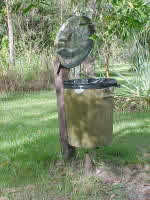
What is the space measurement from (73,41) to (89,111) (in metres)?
0.86

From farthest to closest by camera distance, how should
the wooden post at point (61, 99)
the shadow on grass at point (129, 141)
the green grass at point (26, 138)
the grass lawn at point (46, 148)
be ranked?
the shadow on grass at point (129, 141) → the wooden post at point (61, 99) → the green grass at point (26, 138) → the grass lawn at point (46, 148)

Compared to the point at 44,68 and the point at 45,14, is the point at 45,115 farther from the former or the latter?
the point at 45,14

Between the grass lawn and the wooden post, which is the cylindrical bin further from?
the grass lawn

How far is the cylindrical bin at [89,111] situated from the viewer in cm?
389

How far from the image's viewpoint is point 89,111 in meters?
3.91

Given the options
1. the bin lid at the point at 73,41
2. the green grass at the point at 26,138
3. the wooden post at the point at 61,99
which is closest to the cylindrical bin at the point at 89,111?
the wooden post at the point at 61,99

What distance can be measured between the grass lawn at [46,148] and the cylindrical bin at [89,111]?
39cm

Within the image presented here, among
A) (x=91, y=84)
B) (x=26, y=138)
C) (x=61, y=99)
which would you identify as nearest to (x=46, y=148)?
(x=26, y=138)

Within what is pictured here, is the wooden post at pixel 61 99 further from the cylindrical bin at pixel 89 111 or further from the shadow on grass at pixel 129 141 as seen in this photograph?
the shadow on grass at pixel 129 141

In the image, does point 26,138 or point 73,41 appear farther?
point 26,138

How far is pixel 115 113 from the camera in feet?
24.7

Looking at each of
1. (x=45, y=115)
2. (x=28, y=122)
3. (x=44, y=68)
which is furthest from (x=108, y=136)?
(x=44, y=68)

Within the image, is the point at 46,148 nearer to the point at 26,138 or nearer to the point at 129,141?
the point at 26,138

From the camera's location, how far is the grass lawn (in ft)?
12.6
